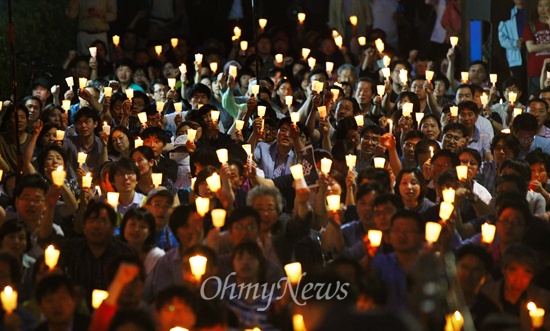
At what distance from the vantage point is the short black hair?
7.11 m

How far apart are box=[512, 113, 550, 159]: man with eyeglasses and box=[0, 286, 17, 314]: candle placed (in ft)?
17.8

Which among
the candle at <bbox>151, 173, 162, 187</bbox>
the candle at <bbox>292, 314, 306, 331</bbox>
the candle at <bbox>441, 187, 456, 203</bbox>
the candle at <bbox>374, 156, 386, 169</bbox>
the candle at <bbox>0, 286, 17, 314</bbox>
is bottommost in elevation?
the candle at <bbox>374, 156, 386, 169</bbox>

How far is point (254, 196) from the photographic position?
855 cm

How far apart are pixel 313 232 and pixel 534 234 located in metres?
1.47

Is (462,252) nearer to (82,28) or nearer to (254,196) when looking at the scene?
(254,196)

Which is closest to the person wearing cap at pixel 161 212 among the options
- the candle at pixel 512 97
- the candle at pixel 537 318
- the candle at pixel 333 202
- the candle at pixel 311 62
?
the candle at pixel 333 202

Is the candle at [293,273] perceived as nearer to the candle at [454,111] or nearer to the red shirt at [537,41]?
the candle at [454,111]

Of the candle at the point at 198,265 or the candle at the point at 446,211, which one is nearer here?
the candle at the point at 198,265

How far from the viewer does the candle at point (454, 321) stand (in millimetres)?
6484

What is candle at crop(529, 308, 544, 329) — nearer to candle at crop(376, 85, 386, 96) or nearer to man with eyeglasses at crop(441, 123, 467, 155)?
man with eyeglasses at crop(441, 123, 467, 155)

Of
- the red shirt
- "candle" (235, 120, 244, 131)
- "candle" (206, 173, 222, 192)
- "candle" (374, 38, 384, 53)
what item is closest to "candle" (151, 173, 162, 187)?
"candle" (206, 173, 222, 192)

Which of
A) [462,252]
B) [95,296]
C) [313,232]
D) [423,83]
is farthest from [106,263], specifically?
[423,83]

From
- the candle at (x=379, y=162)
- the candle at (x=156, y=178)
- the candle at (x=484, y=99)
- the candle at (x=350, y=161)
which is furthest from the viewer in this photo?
the candle at (x=484, y=99)

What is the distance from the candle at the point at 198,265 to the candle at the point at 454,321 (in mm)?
1485
